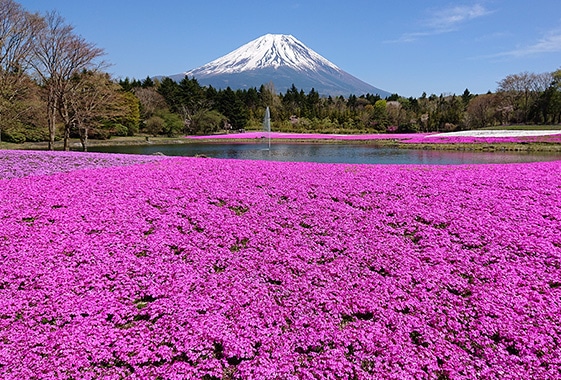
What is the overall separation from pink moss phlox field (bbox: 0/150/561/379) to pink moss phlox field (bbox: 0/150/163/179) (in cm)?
419

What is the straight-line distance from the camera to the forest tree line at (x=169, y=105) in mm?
28562

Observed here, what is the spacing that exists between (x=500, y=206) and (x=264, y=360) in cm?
797

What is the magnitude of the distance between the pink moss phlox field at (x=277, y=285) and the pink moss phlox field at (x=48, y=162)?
13.7ft

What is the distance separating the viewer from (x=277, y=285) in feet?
18.6

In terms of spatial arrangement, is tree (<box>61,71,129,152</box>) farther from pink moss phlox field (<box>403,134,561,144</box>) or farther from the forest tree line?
pink moss phlox field (<box>403,134,561,144</box>)

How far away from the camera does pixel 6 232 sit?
7.14 meters

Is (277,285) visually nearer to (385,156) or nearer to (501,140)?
(385,156)

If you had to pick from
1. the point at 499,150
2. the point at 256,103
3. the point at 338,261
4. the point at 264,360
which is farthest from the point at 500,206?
the point at 256,103

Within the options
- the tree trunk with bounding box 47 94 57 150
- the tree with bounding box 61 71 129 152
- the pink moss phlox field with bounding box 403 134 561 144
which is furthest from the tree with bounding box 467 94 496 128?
the tree trunk with bounding box 47 94 57 150

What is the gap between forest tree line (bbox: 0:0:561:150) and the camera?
2856 cm

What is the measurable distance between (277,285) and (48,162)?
1473 centimetres

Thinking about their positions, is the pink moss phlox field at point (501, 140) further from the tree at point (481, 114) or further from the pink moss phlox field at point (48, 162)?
the pink moss phlox field at point (48, 162)

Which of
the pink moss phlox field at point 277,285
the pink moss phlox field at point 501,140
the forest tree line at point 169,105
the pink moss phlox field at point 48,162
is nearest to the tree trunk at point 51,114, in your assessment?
the forest tree line at point 169,105

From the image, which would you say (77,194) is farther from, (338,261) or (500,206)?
(500,206)
